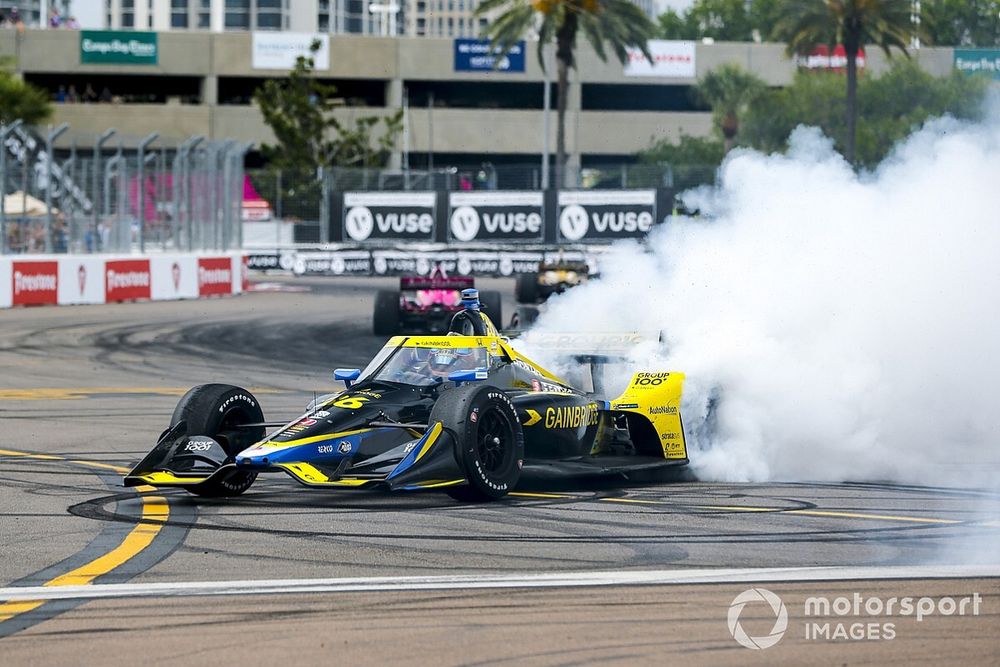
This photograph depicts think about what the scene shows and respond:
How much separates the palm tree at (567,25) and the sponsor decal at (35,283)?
23544mm

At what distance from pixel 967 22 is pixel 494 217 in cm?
7502

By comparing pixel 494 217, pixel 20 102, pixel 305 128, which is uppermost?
pixel 20 102

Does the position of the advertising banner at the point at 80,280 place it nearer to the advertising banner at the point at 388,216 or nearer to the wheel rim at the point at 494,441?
the advertising banner at the point at 388,216

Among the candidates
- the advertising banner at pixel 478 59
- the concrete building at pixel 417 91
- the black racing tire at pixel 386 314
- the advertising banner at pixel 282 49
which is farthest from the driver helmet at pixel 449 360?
the advertising banner at pixel 478 59

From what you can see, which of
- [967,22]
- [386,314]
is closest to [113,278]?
→ [386,314]

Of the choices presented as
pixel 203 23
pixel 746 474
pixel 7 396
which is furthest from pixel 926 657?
pixel 203 23

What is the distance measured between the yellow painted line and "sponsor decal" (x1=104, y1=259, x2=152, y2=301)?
16.5 metres

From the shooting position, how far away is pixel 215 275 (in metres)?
38.7

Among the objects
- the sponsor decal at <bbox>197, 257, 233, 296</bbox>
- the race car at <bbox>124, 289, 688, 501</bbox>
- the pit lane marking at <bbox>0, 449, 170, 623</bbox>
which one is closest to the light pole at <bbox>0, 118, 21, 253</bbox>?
the sponsor decal at <bbox>197, 257, 233, 296</bbox>

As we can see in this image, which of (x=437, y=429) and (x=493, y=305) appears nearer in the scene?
(x=437, y=429)

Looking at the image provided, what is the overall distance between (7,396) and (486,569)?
11058 millimetres

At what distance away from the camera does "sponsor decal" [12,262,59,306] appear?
104ft

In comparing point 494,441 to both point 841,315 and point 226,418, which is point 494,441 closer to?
point 226,418

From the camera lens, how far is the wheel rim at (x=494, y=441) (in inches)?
400
